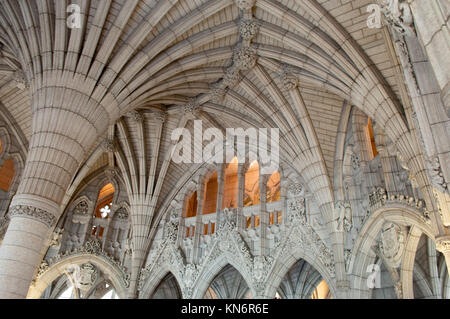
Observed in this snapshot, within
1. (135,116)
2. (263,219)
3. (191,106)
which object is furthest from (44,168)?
(263,219)

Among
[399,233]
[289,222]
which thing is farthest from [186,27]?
[399,233]

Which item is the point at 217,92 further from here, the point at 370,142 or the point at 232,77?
the point at 370,142

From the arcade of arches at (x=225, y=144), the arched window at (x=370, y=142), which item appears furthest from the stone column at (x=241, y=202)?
the arched window at (x=370, y=142)

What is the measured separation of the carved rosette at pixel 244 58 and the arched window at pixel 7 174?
10470 millimetres

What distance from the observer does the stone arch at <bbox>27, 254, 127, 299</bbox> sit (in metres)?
15.1

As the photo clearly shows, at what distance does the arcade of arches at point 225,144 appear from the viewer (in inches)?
328

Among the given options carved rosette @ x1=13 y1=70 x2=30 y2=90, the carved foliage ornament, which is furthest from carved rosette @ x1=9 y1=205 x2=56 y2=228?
the carved foliage ornament

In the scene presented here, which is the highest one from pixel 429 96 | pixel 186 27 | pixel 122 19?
pixel 186 27

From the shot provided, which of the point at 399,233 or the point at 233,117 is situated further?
the point at 233,117

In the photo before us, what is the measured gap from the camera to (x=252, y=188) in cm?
1891

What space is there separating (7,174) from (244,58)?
37.1 ft

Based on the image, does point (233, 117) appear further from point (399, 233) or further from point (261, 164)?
point (399, 233)

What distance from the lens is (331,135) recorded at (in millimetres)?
13102

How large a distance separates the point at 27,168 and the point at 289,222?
8.48m
